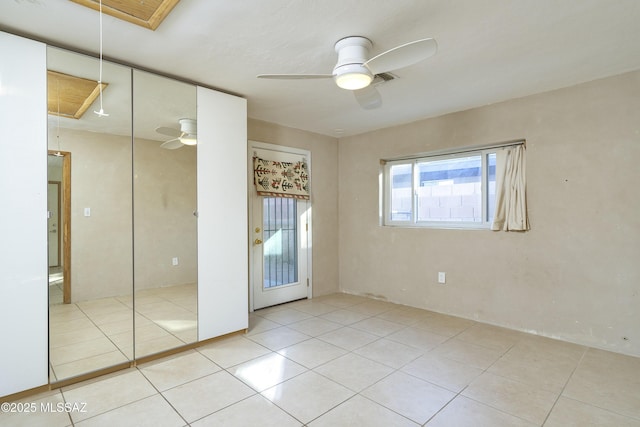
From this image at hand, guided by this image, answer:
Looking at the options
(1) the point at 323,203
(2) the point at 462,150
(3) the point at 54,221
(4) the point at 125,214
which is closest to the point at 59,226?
(3) the point at 54,221

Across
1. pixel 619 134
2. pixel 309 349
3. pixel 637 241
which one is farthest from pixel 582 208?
pixel 309 349

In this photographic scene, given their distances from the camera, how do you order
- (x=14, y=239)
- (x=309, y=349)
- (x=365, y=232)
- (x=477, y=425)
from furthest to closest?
(x=365, y=232) < (x=309, y=349) < (x=14, y=239) < (x=477, y=425)

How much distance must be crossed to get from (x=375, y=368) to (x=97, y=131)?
2.87m

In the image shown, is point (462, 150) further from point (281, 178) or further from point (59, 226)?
point (59, 226)

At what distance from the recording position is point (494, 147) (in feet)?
11.7

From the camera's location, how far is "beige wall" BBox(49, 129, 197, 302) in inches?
95.0

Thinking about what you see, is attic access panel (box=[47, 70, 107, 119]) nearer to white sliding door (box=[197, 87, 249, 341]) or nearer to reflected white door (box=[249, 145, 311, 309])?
white sliding door (box=[197, 87, 249, 341])

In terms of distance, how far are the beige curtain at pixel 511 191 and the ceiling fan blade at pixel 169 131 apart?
3.27 m

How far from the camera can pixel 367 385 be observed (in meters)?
2.29

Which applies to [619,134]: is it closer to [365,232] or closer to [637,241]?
[637,241]

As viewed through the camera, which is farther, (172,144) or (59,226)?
(172,144)

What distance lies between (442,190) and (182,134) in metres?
3.04

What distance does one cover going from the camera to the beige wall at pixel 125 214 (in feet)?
7.92

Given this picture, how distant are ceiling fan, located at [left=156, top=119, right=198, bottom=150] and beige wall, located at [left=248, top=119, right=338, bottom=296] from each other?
1665 millimetres
